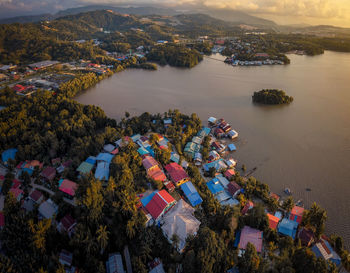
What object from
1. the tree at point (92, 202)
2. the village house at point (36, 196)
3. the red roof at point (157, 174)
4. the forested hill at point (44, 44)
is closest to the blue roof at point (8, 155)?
the village house at point (36, 196)

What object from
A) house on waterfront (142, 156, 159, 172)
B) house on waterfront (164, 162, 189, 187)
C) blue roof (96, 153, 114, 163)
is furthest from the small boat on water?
blue roof (96, 153, 114, 163)

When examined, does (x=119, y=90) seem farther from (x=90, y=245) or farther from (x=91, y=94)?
(x=90, y=245)

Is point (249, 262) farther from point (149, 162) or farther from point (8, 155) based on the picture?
point (8, 155)

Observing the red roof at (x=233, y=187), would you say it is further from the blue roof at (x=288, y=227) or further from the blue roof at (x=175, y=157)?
the blue roof at (x=175, y=157)

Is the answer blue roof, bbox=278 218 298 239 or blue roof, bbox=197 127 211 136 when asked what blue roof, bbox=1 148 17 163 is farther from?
blue roof, bbox=278 218 298 239

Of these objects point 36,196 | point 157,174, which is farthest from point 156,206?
point 36,196

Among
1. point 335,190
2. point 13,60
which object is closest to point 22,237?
point 335,190

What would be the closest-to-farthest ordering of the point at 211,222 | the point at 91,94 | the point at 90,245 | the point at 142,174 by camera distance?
the point at 90,245
the point at 211,222
the point at 142,174
the point at 91,94
